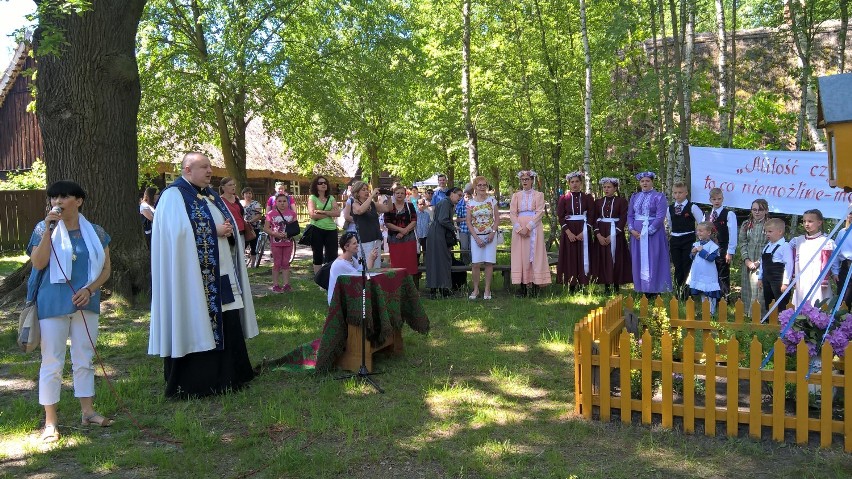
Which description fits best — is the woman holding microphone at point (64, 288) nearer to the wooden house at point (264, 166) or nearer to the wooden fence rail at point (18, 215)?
the wooden fence rail at point (18, 215)

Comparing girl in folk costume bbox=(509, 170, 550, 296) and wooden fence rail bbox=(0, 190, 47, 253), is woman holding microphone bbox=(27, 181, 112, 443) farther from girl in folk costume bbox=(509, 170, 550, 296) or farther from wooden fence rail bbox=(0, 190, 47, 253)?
wooden fence rail bbox=(0, 190, 47, 253)

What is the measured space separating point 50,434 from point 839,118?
5253 mm

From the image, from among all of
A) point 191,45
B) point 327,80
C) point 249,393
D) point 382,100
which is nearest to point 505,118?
point 382,100

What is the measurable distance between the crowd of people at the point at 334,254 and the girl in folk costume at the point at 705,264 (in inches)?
0.6

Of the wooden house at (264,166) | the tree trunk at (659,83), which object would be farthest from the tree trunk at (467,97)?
the wooden house at (264,166)

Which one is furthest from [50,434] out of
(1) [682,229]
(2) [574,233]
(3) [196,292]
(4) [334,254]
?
(1) [682,229]

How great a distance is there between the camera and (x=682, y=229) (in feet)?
29.1

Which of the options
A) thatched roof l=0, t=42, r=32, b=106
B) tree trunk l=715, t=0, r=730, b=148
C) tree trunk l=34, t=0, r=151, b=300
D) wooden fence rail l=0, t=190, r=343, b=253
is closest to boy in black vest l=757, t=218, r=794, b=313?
tree trunk l=715, t=0, r=730, b=148

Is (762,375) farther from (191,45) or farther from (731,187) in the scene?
(191,45)

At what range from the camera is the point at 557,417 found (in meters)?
4.72

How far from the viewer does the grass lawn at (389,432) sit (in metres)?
3.89

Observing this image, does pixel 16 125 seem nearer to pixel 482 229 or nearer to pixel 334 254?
pixel 334 254

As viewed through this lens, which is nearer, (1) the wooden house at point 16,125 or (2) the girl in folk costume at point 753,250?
(2) the girl in folk costume at point 753,250

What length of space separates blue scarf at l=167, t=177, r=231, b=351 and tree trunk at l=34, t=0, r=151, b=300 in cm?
437
